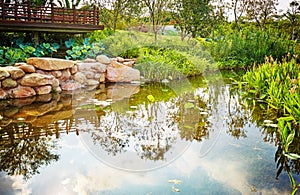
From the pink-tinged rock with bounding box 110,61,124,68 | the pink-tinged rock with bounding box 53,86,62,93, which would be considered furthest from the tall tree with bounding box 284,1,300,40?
the pink-tinged rock with bounding box 53,86,62,93

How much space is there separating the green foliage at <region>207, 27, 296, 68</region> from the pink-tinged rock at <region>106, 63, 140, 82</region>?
3962 mm

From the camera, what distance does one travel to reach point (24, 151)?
2.78 metres

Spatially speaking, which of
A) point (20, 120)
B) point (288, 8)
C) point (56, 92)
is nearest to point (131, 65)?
point (56, 92)

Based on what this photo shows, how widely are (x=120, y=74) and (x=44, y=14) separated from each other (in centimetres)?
427

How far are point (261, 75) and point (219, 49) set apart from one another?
561 centimetres

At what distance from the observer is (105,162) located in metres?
2.58

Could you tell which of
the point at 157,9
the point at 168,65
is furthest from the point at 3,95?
the point at 157,9

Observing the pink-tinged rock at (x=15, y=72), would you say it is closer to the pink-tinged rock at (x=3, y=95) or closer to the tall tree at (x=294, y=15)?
the pink-tinged rock at (x=3, y=95)

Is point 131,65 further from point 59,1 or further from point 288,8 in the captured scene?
point 288,8

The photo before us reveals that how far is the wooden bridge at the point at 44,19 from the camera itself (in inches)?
335

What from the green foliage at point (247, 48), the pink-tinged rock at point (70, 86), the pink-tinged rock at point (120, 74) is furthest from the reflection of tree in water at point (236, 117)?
the green foliage at point (247, 48)

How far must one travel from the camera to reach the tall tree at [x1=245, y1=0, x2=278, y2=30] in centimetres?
1488

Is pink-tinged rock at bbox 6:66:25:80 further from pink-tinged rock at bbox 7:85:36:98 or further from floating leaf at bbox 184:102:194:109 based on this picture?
floating leaf at bbox 184:102:194:109

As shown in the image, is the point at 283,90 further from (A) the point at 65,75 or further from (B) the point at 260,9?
(B) the point at 260,9
